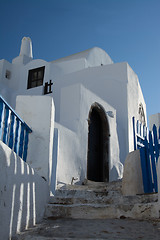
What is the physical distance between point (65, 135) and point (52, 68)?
770 cm

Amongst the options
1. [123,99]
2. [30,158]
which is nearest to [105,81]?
[123,99]

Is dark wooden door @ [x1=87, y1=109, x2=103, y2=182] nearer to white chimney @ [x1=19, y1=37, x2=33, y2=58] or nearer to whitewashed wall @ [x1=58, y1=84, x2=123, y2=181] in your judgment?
whitewashed wall @ [x1=58, y1=84, x2=123, y2=181]

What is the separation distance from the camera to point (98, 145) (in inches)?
324

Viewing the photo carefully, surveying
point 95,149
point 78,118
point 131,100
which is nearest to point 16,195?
point 78,118

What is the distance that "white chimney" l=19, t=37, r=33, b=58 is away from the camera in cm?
1699

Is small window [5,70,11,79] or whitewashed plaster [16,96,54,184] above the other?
small window [5,70,11,79]

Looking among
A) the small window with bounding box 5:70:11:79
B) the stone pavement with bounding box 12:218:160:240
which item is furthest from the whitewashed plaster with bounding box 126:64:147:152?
the small window with bounding box 5:70:11:79

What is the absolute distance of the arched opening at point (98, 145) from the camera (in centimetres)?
771

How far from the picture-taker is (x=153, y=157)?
4.94 meters

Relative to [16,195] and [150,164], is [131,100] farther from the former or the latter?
[16,195]

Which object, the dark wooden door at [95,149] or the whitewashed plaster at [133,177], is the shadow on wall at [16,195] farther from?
the dark wooden door at [95,149]

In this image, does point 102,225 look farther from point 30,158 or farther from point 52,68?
point 52,68

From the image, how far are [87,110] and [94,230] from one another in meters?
4.82

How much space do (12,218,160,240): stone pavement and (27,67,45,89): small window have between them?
10.1 meters
